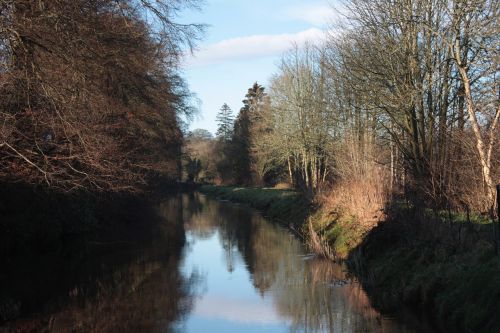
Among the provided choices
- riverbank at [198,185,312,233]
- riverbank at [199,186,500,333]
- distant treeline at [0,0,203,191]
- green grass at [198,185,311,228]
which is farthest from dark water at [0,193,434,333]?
green grass at [198,185,311,228]

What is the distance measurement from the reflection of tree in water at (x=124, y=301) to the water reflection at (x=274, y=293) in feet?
1.60

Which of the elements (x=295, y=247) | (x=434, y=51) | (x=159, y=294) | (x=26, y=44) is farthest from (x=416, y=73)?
(x=26, y=44)

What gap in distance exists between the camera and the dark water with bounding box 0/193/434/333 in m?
10.5

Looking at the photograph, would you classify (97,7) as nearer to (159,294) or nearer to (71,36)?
(71,36)

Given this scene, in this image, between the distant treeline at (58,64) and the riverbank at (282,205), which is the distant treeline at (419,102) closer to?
the riverbank at (282,205)

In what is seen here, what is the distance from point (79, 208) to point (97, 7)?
9898 mm

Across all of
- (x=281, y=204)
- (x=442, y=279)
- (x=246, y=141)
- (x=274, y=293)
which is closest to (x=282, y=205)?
(x=281, y=204)

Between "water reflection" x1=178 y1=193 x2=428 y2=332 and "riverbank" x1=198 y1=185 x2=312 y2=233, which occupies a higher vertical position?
"riverbank" x1=198 y1=185 x2=312 y2=233

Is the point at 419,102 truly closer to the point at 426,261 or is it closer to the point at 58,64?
the point at 426,261

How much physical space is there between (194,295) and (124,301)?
1649mm

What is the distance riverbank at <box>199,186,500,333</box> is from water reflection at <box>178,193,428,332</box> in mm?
630

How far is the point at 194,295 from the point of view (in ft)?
43.3

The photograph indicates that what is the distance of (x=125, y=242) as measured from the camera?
22.7 metres

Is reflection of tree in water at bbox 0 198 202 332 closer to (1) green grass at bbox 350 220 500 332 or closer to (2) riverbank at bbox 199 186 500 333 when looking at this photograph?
(2) riverbank at bbox 199 186 500 333
